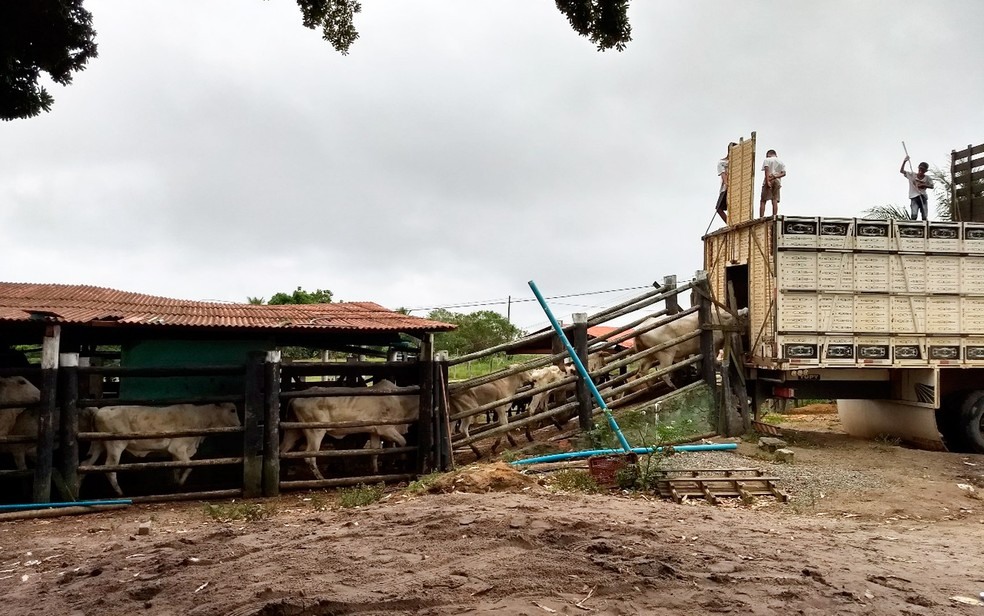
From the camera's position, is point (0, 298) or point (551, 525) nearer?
point (551, 525)

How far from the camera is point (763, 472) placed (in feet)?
29.0

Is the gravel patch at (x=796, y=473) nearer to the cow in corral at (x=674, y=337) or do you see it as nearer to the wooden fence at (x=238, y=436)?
the cow in corral at (x=674, y=337)

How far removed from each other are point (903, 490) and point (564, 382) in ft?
13.8

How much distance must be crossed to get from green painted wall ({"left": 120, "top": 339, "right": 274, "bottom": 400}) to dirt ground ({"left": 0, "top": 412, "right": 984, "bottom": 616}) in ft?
5.88

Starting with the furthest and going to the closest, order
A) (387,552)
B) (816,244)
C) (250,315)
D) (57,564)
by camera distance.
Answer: (816,244) → (250,315) → (57,564) → (387,552)

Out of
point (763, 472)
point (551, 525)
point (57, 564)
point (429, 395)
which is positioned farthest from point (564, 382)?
point (57, 564)

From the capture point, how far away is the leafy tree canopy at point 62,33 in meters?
7.15

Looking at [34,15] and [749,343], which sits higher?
[34,15]

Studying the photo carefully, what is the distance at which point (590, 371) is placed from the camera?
1136 cm

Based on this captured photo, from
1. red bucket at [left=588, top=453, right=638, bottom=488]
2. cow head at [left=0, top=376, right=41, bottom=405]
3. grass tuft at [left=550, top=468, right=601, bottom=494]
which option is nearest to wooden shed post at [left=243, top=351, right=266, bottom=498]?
cow head at [left=0, top=376, right=41, bottom=405]

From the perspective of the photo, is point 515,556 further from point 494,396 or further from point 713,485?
point 494,396

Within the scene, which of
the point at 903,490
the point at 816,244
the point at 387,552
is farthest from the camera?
the point at 816,244

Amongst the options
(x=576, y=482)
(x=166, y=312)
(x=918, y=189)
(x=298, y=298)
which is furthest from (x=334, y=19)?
(x=298, y=298)

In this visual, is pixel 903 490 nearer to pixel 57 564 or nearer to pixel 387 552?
pixel 387 552
